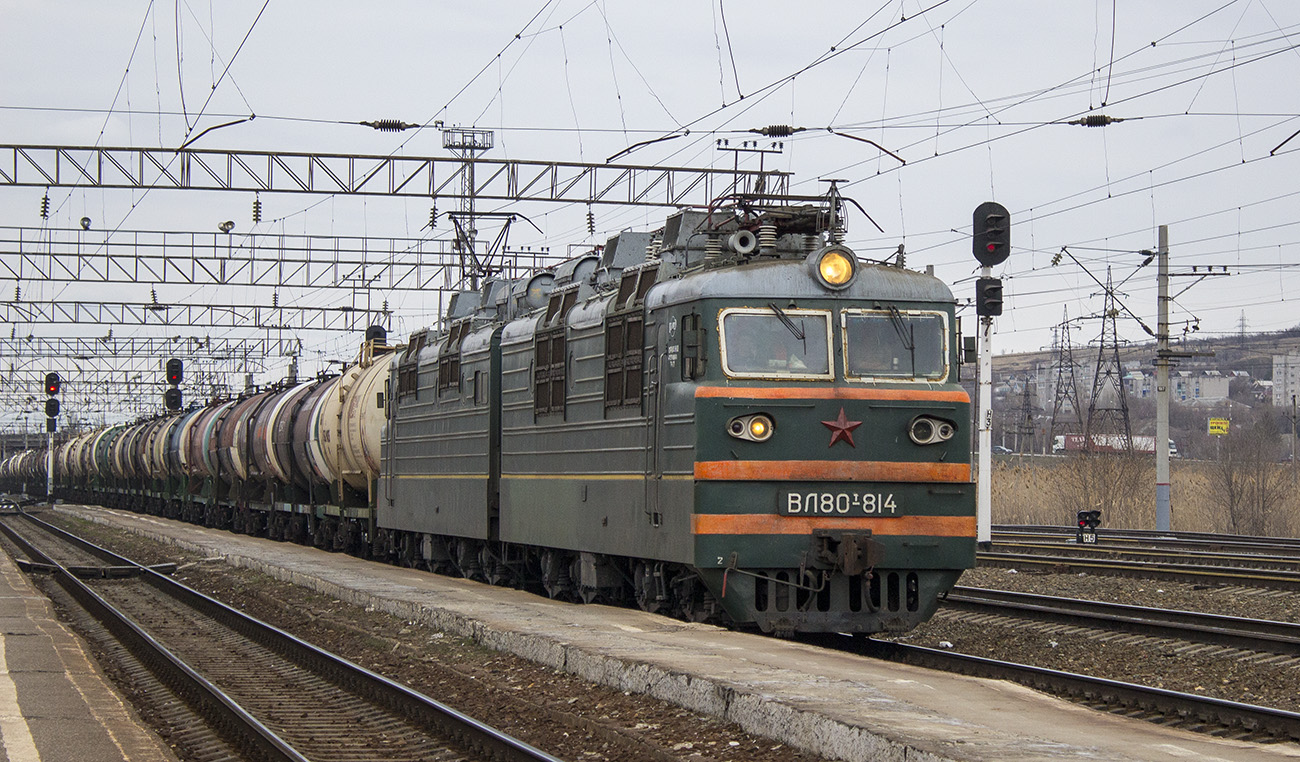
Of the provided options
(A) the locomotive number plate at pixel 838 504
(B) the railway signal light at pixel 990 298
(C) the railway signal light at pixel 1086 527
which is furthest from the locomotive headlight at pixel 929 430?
(C) the railway signal light at pixel 1086 527

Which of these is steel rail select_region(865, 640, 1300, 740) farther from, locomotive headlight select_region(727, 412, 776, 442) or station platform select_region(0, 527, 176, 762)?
station platform select_region(0, 527, 176, 762)

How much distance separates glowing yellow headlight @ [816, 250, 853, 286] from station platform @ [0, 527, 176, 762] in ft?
21.4

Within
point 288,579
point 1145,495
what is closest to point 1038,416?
point 1145,495

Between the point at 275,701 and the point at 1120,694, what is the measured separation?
6.63 m

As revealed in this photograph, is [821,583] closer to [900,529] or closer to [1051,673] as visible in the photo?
[900,529]

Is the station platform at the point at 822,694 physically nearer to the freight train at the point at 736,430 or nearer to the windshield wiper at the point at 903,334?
the freight train at the point at 736,430

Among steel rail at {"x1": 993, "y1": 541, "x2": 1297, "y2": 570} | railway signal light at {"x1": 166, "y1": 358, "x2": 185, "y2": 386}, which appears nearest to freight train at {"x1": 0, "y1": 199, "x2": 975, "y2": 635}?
steel rail at {"x1": 993, "y1": 541, "x2": 1297, "y2": 570}

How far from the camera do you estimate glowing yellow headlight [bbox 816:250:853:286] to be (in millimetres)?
12875

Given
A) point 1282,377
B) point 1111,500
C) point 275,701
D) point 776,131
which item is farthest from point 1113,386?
point 1282,377

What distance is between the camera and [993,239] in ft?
75.3

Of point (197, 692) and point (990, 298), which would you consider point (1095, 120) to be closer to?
point (990, 298)

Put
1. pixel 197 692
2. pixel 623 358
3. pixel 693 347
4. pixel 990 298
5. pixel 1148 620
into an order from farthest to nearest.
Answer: pixel 990 298
pixel 1148 620
pixel 623 358
pixel 693 347
pixel 197 692

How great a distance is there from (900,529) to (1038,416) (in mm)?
158833

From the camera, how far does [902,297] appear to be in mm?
13047
